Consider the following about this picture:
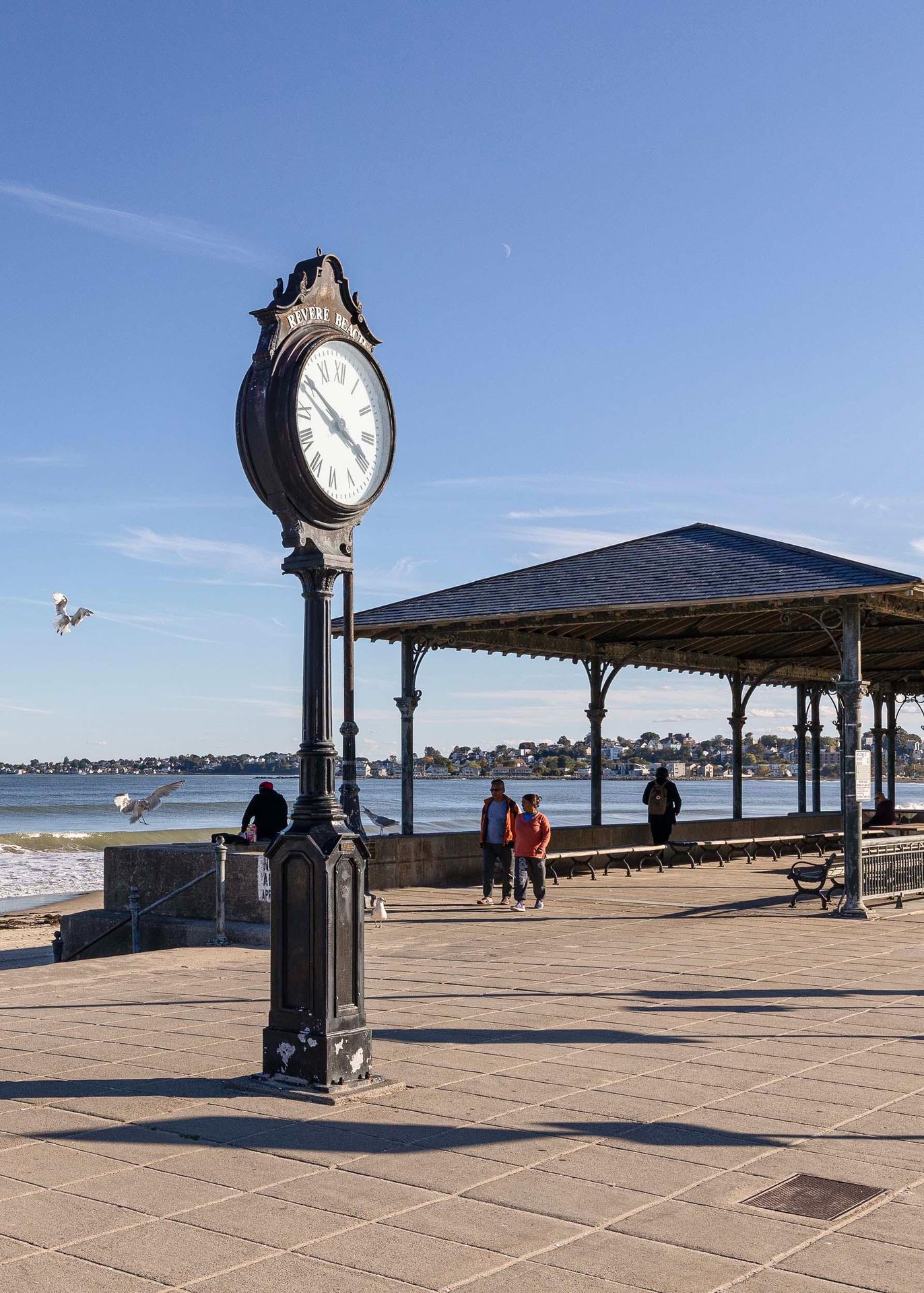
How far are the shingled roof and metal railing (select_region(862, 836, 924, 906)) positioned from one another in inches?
125

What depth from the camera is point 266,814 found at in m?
15.5

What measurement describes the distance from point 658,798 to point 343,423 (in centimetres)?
1619

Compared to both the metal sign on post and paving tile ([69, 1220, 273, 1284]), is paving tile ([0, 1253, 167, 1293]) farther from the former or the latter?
the metal sign on post

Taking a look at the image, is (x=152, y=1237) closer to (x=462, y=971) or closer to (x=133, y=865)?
(x=462, y=971)

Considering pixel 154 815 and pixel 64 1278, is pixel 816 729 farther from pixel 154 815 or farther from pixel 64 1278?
pixel 154 815

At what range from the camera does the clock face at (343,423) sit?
6.77m

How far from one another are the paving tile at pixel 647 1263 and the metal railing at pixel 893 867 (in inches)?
469

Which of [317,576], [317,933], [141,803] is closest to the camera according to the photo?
[317,933]

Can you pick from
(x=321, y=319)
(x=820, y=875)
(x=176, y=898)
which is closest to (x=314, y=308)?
(x=321, y=319)

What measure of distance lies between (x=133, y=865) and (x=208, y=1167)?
9054mm

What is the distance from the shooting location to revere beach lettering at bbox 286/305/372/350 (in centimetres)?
685

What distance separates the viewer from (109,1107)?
19.9ft

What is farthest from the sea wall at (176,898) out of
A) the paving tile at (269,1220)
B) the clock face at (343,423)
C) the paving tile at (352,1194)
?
the paving tile at (269,1220)

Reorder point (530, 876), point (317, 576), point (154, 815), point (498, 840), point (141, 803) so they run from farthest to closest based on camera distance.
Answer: point (154, 815) → point (498, 840) → point (530, 876) → point (141, 803) → point (317, 576)
